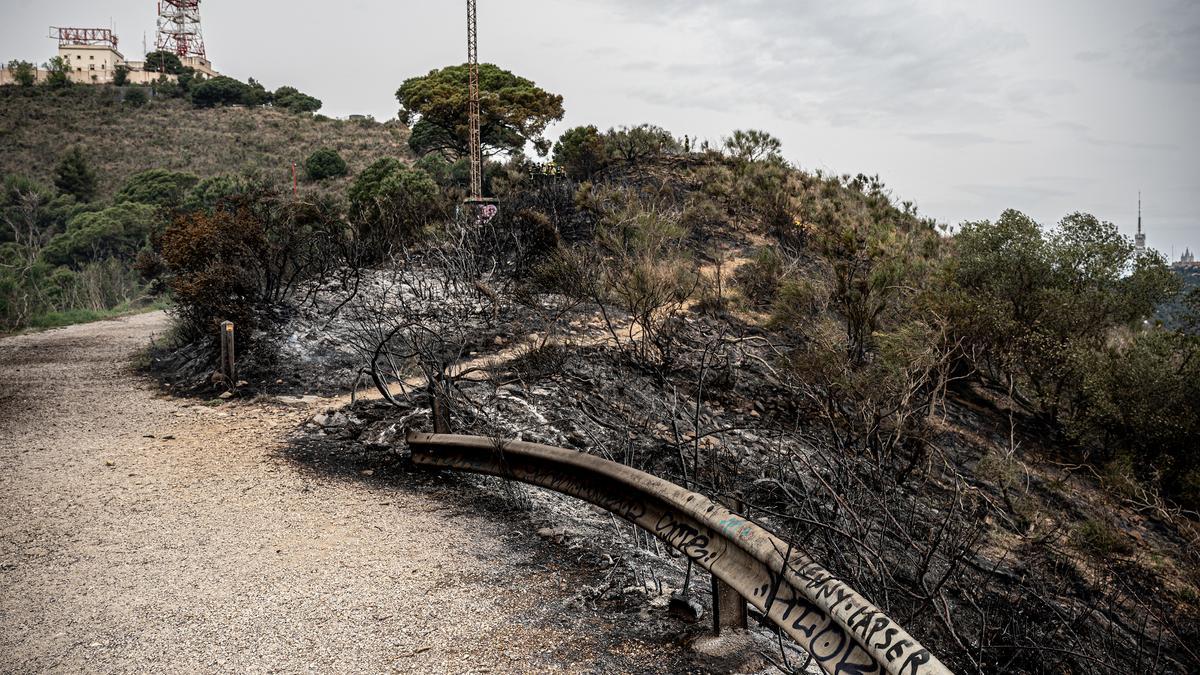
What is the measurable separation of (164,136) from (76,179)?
13370mm

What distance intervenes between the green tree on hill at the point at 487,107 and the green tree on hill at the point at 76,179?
23.7m

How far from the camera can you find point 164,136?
58.3 m

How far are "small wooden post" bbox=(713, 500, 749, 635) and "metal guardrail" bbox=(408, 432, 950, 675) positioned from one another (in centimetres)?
14

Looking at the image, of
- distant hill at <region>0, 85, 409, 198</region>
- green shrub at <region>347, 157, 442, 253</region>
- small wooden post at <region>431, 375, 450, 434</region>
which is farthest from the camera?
distant hill at <region>0, 85, 409, 198</region>

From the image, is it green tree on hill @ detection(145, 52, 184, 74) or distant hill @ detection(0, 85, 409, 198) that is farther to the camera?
green tree on hill @ detection(145, 52, 184, 74)

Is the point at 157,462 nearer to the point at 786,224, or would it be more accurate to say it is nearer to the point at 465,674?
the point at 465,674

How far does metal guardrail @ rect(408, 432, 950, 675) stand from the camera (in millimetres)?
2080

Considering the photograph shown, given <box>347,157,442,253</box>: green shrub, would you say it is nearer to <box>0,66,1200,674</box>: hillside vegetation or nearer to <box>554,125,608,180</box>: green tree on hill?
<box>0,66,1200,674</box>: hillside vegetation

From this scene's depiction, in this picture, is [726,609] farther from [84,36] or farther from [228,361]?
[84,36]

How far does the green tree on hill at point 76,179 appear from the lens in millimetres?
46344

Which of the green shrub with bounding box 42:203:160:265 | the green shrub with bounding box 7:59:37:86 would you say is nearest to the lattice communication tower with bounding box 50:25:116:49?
the green shrub with bounding box 7:59:37:86

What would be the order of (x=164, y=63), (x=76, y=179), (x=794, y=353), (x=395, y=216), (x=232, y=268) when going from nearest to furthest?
(x=232, y=268)
(x=794, y=353)
(x=395, y=216)
(x=76, y=179)
(x=164, y=63)

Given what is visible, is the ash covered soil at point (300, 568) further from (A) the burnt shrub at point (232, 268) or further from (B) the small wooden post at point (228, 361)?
(A) the burnt shrub at point (232, 268)

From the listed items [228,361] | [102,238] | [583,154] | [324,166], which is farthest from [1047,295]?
[324,166]
